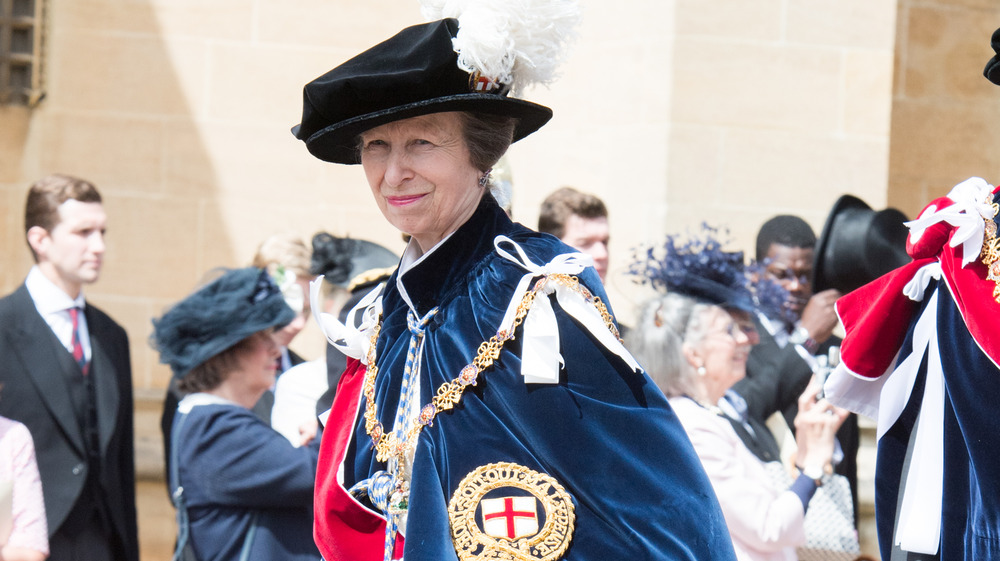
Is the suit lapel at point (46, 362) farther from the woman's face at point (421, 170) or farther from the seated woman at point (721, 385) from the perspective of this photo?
the woman's face at point (421, 170)

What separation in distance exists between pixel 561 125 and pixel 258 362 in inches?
104

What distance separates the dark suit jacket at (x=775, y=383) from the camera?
4.46 m

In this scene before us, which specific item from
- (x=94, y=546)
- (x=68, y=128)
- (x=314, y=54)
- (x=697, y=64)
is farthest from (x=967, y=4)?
(x=94, y=546)

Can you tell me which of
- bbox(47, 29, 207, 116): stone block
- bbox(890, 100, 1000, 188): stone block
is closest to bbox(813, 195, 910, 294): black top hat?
bbox(890, 100, 1000, 188): stone block

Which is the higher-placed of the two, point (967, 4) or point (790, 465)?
point (967, 4)

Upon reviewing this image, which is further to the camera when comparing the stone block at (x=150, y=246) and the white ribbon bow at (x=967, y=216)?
the stone block at (x=150, y=246)

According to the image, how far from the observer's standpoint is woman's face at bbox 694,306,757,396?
391 centimetres

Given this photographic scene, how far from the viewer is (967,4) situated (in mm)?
6793

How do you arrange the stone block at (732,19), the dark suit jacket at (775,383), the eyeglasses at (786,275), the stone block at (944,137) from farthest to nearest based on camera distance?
the stone block at (944,137), the stone block at (732,19), the eyeglasses at (786,275), the dark suit jacket at (775,383)

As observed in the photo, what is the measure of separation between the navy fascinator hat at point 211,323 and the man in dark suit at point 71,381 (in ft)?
2.67

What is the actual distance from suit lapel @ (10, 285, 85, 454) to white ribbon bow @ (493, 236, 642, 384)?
9.55 ft

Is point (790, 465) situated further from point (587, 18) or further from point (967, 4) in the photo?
point (967, 4)

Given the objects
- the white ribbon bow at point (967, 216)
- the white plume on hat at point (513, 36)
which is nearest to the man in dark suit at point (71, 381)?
the white plume on hat at point (513, 36)

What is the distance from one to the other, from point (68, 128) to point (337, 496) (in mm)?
4417
